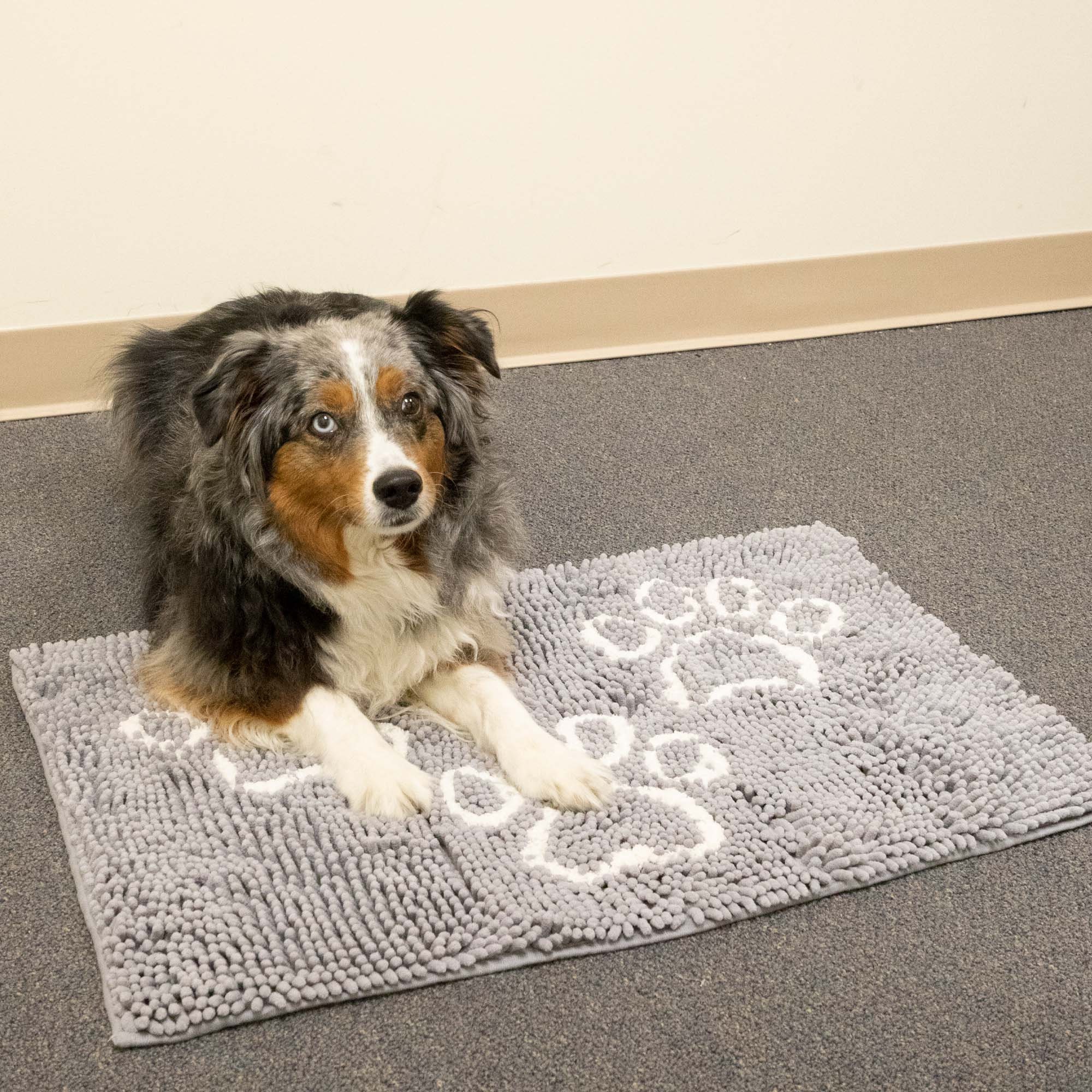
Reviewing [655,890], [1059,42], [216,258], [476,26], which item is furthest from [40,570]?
[1059,42]

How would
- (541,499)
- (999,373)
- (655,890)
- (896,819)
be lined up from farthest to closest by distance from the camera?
(999,373), (541,499), (896,819), (655,890)

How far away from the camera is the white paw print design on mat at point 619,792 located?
204 centimetres

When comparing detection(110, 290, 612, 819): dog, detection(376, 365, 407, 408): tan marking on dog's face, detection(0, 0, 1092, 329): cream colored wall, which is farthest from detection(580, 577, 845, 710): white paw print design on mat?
detection(0, 0, 1092, 329): cream colored wall

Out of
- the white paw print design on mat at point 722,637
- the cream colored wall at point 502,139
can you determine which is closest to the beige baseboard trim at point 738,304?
the cream colored wall at point 502,139

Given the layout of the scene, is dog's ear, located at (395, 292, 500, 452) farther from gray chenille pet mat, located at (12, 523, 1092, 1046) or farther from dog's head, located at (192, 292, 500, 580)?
gray chenille pet mat, located at (12, 523, 1092, 1046)

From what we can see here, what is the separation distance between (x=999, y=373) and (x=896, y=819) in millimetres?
2339

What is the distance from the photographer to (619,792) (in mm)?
2191

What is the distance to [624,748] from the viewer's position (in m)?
2.32

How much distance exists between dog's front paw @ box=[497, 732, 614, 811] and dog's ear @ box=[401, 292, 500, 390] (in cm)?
70

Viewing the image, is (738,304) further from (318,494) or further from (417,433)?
(318,494)

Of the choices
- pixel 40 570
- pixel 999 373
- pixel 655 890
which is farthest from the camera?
pixel 999 373

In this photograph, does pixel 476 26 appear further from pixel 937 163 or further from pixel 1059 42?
pixel 1059 42

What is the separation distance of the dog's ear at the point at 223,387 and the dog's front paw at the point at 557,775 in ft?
2.58

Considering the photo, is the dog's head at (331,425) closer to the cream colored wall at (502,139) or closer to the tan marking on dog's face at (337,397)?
the tan marking on dog's face at (337,397)
